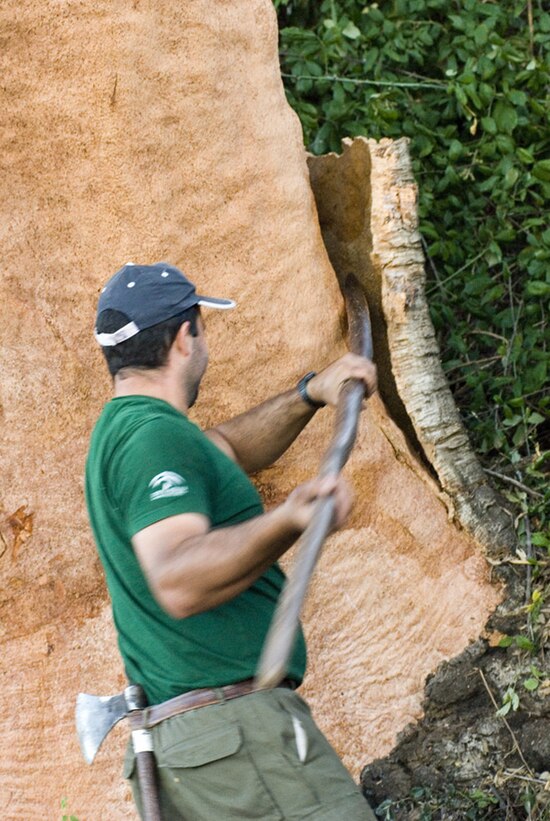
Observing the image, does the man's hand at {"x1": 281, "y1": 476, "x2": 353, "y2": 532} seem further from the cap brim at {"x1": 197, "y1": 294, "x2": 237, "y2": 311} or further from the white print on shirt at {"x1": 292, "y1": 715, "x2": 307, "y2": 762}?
the cap brim at {"x1": 197, "y1": 294, "x2": 237, "y2": 311}

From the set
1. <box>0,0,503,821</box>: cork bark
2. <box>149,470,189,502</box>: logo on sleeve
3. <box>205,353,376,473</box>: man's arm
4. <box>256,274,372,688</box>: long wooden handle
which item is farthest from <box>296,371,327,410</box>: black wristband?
<box>149,470,189,502</box>: logo on sleeve

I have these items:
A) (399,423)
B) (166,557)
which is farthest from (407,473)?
(166,557)

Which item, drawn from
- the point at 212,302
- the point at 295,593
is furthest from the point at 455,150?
the point at 295,593

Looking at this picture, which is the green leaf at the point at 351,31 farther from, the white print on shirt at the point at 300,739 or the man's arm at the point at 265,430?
the white print on shirt at the point at 300,739

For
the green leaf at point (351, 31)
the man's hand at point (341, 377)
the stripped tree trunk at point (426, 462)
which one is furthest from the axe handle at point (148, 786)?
the green leaf at point (351, 31)

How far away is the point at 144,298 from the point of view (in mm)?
2588

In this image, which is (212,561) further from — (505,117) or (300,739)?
(505,117)

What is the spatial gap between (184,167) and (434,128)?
160 cm

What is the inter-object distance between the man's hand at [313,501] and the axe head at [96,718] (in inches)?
31.3

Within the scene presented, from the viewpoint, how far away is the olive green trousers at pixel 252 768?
233cm

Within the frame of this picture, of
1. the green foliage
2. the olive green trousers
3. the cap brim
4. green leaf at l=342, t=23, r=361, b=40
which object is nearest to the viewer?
the olive green trousers

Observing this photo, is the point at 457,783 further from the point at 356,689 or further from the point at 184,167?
the point at 184,167

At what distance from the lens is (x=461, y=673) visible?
3.48m

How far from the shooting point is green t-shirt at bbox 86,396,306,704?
2.28 m
